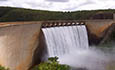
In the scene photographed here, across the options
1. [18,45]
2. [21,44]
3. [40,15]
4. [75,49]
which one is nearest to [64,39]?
[75,49]

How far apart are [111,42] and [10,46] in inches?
1378

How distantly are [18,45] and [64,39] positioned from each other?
→ 15681mm

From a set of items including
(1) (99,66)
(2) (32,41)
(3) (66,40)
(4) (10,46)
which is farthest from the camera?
(3) (66,40)

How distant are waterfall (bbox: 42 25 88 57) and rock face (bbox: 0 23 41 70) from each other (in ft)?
12.9

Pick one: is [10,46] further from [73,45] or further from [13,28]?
[73,45]

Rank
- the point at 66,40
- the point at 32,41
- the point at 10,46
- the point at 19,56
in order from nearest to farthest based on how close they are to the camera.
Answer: the point at 10,46 < the point at 19,56 < the point at 32,41 < the point at 66,40

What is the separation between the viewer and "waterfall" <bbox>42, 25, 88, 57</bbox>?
1526 inches

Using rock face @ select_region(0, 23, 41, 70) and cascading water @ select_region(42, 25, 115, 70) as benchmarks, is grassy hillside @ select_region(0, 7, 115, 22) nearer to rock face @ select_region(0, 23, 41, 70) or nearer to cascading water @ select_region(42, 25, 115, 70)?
cascading water @ select_region(42, 25, 115, 70)

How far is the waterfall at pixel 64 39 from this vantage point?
127 feet

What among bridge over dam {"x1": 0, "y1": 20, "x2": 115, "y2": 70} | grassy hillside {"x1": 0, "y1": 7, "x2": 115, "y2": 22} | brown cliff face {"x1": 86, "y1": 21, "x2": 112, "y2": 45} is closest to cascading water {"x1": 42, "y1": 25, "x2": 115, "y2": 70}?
brown cliff face {"x1": 86, "y1": 21, "x2": 112, "y2": 45}

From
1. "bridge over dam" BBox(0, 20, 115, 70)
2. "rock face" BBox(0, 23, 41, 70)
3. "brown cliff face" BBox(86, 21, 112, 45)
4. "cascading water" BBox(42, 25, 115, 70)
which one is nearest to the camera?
"rock face" BBox(0, 23, 41, 70)

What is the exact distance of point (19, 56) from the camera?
1184 inches

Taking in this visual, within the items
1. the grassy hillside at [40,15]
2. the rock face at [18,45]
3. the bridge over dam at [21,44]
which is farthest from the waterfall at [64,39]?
the grassy hillside at [40,15]

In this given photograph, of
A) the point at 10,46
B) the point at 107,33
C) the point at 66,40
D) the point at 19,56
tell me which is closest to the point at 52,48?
the point at 66,40
